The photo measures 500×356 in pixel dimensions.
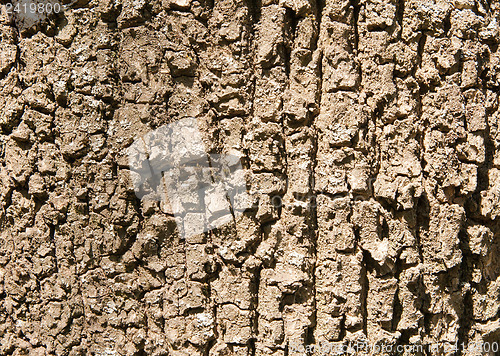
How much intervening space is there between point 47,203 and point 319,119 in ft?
3.38

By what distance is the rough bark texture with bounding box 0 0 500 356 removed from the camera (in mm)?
1281

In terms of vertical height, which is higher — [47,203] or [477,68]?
[477,68]

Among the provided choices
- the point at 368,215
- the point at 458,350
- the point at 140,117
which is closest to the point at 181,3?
the point at 140,117

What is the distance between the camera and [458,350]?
55.8 inches

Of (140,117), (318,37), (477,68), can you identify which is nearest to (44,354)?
(140,117)

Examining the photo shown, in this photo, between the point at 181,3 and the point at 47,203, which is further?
the point at 47,203

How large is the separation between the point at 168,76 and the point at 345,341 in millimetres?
1099

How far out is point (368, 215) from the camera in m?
1.28

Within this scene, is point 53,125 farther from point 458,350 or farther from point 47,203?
point 458,350

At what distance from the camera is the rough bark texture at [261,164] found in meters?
1.28

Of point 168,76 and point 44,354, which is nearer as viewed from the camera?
point 168,76

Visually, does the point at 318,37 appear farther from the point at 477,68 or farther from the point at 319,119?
the point at 477,68

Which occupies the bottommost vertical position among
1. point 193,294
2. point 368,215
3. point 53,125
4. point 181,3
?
point 193,294

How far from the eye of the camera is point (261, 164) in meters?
1.28
